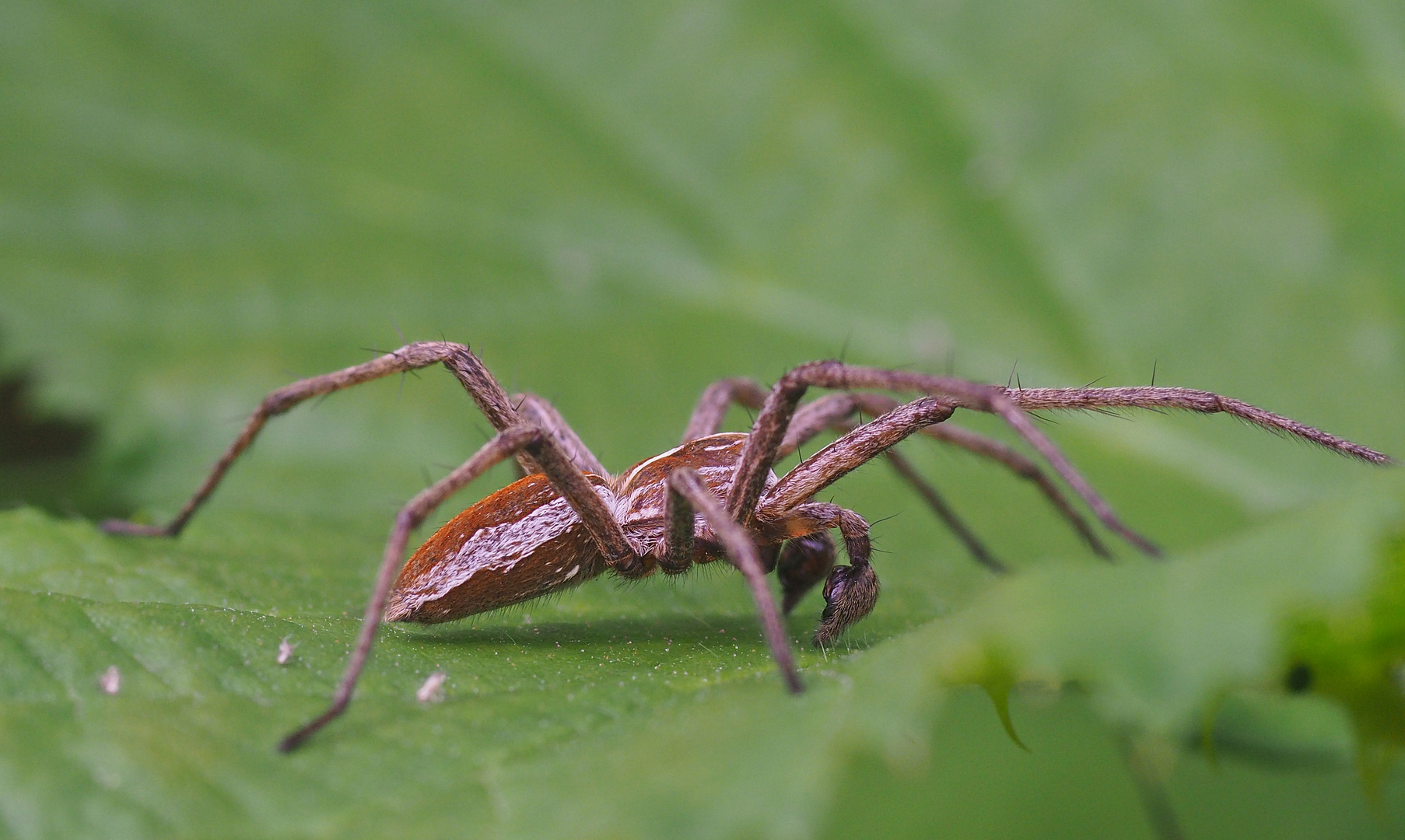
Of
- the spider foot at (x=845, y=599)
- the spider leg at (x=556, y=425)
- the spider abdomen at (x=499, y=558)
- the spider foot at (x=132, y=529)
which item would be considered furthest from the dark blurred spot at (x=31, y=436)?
the spider foot at (x=845, y=599)

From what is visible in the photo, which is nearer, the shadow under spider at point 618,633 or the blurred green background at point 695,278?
the shadow under spider at point 618,633

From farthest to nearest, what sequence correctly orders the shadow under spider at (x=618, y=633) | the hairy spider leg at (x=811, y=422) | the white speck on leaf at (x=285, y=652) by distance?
the hairy spider leg at (x=811, y=422)
the shadow under spider at (x=618, y=633)
the white speck on leaf at (x=285, y=652)

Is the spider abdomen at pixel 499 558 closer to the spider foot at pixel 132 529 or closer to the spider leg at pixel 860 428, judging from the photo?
the spider leg at pixel 860 428

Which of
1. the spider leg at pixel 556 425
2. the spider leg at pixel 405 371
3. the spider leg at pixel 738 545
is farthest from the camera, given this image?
the spider leg at pixel 556 425

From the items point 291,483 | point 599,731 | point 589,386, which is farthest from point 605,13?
point 599,731

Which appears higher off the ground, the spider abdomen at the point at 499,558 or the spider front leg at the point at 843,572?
the spider front leg at the point at 843,572

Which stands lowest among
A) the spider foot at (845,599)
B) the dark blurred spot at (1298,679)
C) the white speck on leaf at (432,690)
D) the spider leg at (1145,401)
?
the white speck on leaf at (432,690)

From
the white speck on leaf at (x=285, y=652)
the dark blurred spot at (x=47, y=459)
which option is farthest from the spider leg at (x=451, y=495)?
the dark blurred spot at (x=47, y=459)
